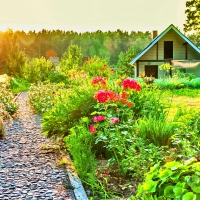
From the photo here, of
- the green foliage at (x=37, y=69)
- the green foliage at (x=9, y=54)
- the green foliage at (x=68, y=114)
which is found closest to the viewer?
the green foliage at (x=68, y=114)

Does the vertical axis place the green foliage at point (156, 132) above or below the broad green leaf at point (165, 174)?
below

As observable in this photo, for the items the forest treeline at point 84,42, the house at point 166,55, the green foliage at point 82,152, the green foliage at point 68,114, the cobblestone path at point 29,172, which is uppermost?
the forest treeline at point 84,42

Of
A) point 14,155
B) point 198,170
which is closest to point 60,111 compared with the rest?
point 14,155

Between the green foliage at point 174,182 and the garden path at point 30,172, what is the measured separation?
1.76 meters

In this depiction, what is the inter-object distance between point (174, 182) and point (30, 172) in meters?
2.93

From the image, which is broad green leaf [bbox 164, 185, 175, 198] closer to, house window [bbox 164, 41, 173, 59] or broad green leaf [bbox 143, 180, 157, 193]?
broad green leaf [bbox 143, 180, 157, 193]

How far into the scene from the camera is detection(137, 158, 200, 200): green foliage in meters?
2.30

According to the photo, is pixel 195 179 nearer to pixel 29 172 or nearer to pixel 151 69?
pixel 29 172

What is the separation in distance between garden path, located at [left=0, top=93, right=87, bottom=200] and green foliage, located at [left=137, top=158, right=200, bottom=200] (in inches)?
69.1

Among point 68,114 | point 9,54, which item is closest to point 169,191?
point 68,114

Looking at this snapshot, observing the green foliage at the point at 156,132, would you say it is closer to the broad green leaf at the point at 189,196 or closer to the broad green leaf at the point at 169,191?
the broad green leaf at the point at 169,191

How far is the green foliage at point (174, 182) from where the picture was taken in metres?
2.30

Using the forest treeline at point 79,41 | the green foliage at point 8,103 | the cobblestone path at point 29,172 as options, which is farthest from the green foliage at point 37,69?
the forest treeline at point 79,41

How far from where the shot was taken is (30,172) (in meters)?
4.96
